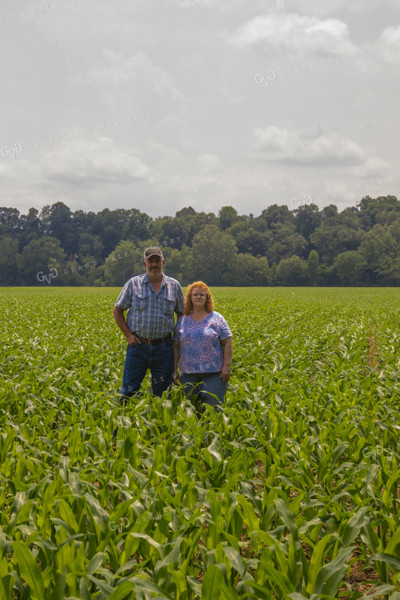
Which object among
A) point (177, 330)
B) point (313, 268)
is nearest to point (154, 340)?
point (177, 330)

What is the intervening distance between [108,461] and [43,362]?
556cm

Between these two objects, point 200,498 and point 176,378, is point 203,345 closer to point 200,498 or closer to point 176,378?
point 176,378

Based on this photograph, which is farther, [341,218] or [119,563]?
[341,218]

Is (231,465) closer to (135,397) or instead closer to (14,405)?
(135,397)

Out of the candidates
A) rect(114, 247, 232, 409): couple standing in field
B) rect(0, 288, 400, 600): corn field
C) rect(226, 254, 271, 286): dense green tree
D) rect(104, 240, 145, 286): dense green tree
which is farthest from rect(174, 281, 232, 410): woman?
rect(226, 254, 271, 286): dense green tree

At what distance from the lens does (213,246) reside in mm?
111188

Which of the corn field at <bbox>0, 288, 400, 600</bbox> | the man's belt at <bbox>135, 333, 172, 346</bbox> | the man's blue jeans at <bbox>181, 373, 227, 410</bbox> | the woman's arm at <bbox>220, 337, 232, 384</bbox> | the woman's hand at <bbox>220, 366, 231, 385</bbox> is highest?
the man's belt at <bbox>135, 333, 172, 346</bbox>

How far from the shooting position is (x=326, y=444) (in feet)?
15.7

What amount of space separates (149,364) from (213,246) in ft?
347

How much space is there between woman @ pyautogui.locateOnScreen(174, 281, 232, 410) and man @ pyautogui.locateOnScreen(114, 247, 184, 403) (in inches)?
5.9

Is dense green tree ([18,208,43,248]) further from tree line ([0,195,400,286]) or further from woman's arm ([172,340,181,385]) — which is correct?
woman's arm ([172,340,181,385])

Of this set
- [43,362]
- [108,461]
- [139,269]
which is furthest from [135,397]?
[139,269]

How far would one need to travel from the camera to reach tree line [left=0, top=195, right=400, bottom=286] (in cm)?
10650

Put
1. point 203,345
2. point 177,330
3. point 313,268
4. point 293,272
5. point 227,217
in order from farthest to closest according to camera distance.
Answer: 1. point 227,217
2. point 313,268
3. point 293,272
4. point 177,330
5. point 203,345
